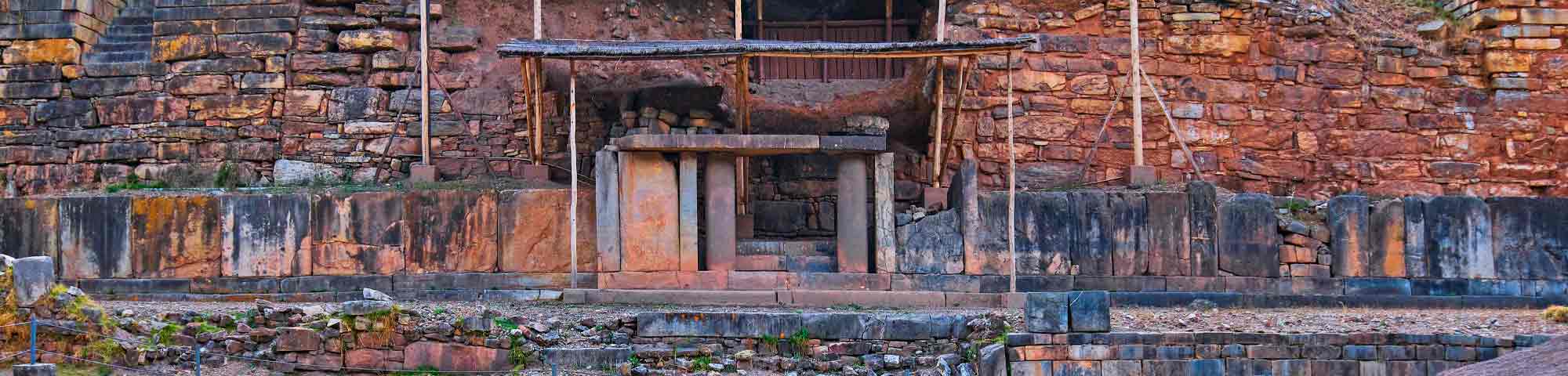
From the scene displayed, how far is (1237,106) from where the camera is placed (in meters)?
20.2

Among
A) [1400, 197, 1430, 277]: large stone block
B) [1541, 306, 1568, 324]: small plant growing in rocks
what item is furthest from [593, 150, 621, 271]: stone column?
[1541, 306, 1568, 324]: small plant growing in rocks

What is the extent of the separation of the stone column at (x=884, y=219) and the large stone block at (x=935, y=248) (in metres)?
0.10

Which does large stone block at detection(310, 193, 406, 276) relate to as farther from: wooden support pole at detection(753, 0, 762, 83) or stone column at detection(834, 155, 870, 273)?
wooden support pole at detection(753, 0, 762, 83)

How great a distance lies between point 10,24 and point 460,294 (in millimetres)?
8581

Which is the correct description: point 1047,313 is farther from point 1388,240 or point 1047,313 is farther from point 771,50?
point 1388,240

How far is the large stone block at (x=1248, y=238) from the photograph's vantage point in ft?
57.0

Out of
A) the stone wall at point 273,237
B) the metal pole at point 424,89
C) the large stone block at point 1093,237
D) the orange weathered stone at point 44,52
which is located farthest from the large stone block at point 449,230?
the orange weathered stone at point 44,52

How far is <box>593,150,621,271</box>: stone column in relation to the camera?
17.1 meters

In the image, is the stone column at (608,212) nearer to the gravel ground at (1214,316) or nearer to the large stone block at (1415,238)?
the gravel ground at (1214,316)

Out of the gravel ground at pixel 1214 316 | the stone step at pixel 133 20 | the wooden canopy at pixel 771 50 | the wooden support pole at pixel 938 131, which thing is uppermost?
the stone step at pixel 133 20

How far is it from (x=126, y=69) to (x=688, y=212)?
336 inches

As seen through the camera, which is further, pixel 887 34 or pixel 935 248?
pixel 887 34

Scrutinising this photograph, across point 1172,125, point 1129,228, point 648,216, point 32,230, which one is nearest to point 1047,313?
point 1129,228

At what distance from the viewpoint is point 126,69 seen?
67.8 ft
